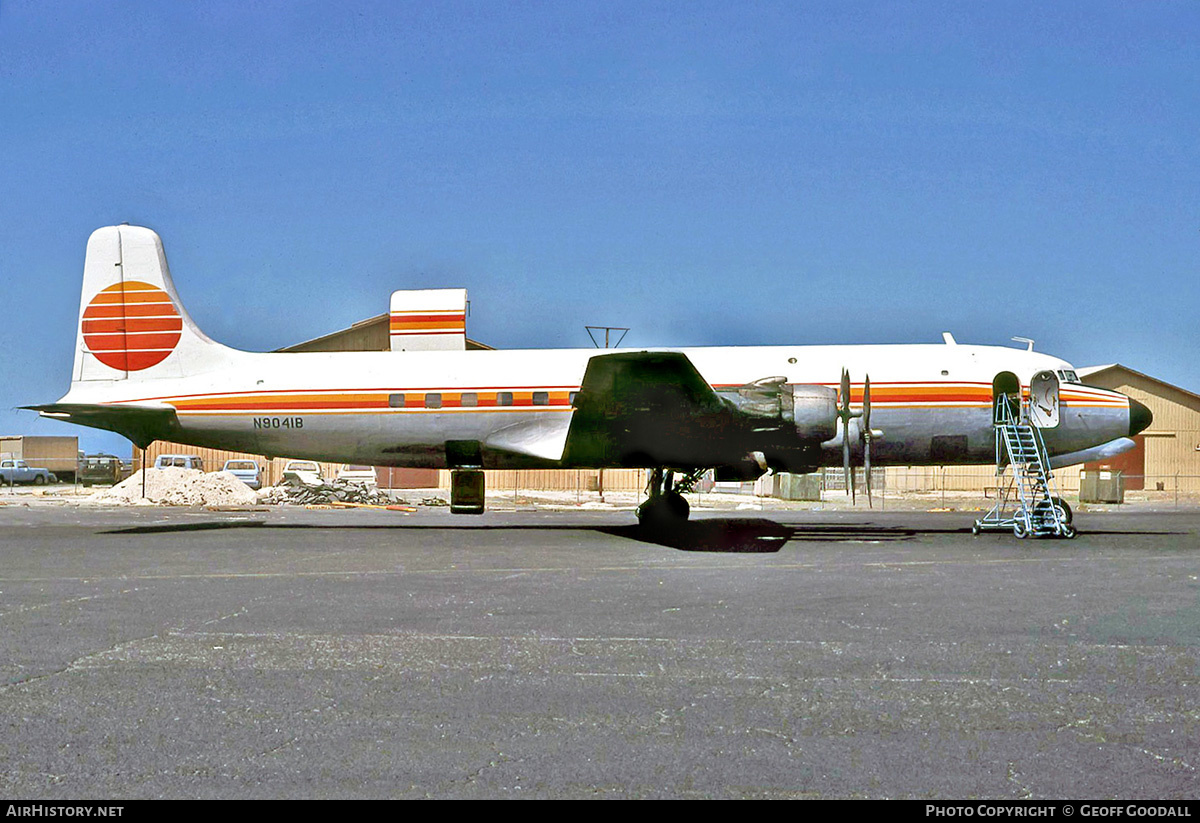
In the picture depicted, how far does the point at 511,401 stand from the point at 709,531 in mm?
5409

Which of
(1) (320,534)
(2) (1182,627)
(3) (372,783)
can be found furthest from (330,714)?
(1) (320,534)

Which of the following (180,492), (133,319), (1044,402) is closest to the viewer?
(1044,402)

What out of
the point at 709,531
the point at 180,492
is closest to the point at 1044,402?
the point at 709,531

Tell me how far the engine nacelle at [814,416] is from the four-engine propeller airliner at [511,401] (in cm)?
15

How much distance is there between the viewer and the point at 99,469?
2717 inches

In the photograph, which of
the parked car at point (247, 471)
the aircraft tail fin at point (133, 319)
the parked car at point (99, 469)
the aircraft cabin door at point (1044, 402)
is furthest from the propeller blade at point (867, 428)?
the parked car at point (99, 469)

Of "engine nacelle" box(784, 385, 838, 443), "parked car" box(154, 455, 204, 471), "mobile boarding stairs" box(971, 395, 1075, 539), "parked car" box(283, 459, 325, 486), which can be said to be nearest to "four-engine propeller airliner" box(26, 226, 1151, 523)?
"engine nacelle" box(784, 385, 838, 443)

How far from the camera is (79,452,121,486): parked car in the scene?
67062 mm

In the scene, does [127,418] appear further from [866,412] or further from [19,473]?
[19,473]

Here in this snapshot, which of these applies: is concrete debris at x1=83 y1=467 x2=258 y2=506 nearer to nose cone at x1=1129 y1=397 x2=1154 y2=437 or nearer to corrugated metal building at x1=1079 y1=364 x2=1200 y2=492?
nose cone at x1=1129 y1=397 x2=1154 y2=437

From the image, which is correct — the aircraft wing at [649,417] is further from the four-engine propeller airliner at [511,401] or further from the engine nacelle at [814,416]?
the engine nacelle at [814,416]

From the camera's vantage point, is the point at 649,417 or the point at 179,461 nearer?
the point at 649,417

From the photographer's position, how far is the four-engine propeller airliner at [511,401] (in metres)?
20.7

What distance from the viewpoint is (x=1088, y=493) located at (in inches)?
1726
